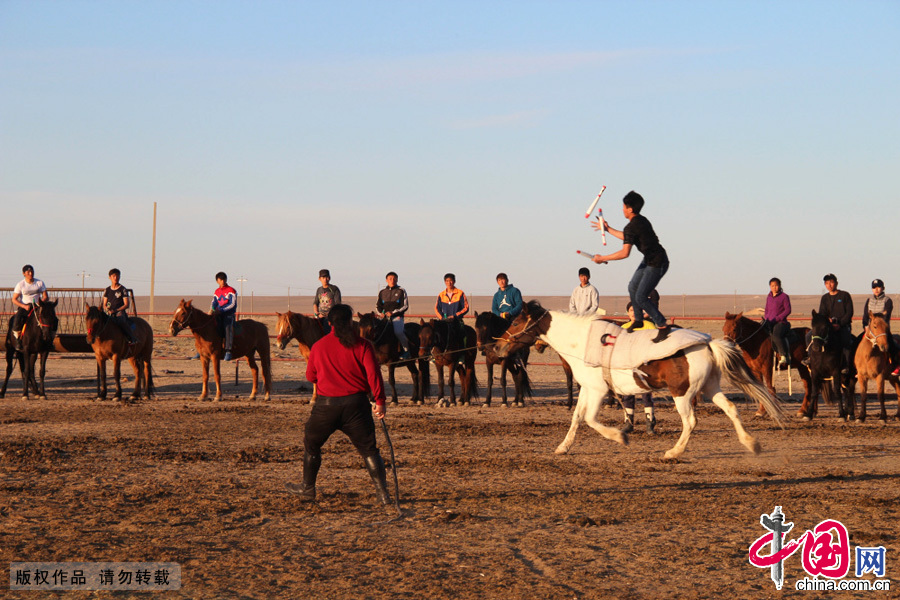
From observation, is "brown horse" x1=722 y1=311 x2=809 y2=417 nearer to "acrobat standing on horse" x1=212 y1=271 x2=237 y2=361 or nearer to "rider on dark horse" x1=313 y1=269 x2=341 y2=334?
"rider on dark horse" x1=313 y1=269 x2=341 y2=334

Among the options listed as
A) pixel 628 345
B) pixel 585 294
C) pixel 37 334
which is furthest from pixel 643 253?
pixel 37 334

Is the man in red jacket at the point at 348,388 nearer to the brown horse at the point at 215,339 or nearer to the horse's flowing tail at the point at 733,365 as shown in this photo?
the horse's flowing tail at the point at 733,365

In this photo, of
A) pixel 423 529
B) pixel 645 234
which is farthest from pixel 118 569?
pixel 645 234

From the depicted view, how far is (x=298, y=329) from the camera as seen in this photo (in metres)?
A: 18.9

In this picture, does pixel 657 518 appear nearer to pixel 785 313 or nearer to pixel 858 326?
pixel 785 313

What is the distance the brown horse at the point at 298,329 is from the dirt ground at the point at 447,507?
3.68 metres

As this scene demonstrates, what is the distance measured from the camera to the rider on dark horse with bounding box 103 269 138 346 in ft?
63.6

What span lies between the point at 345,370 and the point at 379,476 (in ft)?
3.21

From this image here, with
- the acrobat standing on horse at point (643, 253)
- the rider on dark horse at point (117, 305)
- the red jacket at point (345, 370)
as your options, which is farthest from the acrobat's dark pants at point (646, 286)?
the rider on dark horse at point (117, 305)

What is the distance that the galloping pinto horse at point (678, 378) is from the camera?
10.6 m

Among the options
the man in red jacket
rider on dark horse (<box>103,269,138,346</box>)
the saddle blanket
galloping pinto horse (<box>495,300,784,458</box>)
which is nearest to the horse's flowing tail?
galloping pinto horse (<box>495,300,784,458</box>)

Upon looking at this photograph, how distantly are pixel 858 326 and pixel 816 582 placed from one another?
42.8m

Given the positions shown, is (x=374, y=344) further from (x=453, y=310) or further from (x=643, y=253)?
(x=643, y=253)

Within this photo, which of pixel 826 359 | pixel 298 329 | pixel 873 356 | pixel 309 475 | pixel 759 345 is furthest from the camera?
pixel 298 329
